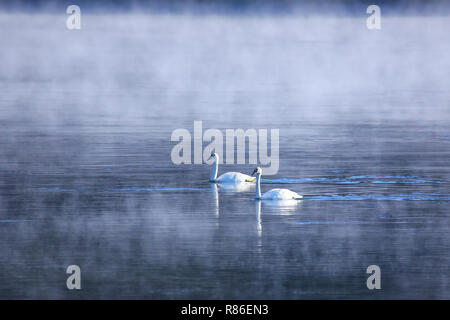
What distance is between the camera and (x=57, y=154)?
67.2ft

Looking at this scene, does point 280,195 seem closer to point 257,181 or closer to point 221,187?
point 257,181

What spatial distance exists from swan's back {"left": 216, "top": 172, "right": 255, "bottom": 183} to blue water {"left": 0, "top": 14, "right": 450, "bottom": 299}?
218 mm

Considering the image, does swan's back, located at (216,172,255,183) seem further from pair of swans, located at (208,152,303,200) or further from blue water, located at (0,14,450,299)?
blue water, located at (0,14,450,299)

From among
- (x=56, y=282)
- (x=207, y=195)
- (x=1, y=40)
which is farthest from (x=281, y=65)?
(x=56, y=282)

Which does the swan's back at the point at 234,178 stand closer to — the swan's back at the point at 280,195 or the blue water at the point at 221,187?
the blue water at the point at 221,187

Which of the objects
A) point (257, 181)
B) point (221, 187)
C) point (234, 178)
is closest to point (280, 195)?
point (257, 181)

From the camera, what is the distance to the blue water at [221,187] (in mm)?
11984

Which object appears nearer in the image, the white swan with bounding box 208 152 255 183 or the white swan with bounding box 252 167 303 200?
the white swan with bounding box 252 167 303 200

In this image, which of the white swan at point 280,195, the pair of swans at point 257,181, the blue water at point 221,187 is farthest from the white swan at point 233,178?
the white swan at point 280,195

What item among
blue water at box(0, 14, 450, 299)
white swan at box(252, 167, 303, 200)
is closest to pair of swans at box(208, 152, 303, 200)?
white swan at box(252, 167, 303, 200)

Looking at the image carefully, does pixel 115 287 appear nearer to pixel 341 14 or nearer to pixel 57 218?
pixel 57 218

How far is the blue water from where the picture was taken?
11984 mm

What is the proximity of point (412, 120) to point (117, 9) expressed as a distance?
130ft

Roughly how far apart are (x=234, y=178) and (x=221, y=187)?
1.29ft
